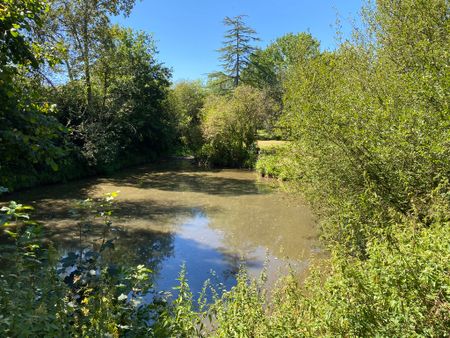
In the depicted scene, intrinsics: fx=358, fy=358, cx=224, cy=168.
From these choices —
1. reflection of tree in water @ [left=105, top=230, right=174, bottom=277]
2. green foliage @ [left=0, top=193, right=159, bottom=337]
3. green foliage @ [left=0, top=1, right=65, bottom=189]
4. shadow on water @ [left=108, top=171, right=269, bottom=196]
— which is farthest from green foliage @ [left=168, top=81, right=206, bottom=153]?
green foliage @ [left=0, top=193, right=159, bottom=337]

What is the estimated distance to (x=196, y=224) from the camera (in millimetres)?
11531

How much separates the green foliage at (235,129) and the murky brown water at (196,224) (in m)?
5.53

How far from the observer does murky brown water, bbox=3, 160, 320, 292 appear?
8.14 metres

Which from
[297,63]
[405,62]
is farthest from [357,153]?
[297,63]

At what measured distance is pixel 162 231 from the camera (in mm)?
10586

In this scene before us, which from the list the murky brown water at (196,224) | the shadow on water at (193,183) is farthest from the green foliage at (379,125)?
the shadow on water at (193,183)

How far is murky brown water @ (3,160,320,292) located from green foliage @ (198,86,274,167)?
553 centimetres

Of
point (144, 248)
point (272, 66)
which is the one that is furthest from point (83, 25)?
point (272, 66)

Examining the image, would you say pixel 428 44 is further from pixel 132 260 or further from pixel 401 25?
pixel 132 260

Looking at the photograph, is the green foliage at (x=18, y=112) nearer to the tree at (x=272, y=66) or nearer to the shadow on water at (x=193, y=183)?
the shadow on water at (x=193, y=183)

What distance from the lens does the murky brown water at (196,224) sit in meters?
8.14

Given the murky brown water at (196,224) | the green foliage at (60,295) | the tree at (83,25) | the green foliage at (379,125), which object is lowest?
the murky brown water at (196,224)

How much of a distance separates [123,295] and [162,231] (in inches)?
296

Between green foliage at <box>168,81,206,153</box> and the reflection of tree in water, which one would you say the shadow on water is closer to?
green foliage at <box>168,81,206,153</box>
